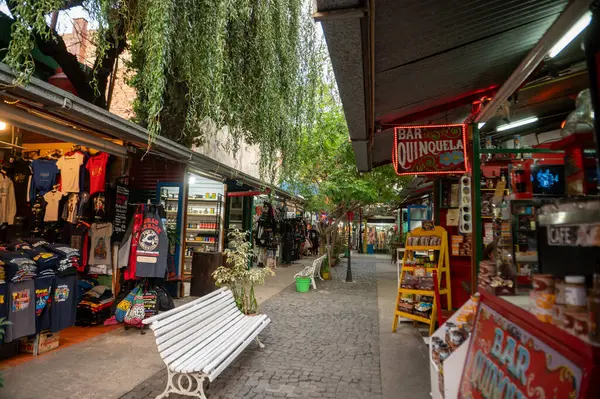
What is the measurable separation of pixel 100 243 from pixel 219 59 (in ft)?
13.1

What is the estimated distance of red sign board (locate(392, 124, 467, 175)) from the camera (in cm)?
449

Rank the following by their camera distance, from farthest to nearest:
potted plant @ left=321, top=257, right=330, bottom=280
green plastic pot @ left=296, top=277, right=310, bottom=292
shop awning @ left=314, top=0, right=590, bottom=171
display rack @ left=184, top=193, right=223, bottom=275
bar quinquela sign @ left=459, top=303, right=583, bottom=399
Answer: potted plant @ left=321, top=257, right=330, bottom=280, display rack @ left=184, top=193, right=223, bottom=275, green plastic pot @ left=296, top=277, right=310, bottom=292, shop awning @ left=314, top=0, right=590, bottom=171, bar quinquela sign @ left=459, top=303, right=583, bottom=399

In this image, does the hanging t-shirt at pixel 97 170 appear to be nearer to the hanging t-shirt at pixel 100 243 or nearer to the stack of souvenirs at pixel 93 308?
the hanging t-shirt at pixel 100 243

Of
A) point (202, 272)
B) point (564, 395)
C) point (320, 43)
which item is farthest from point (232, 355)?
point (320, 43)

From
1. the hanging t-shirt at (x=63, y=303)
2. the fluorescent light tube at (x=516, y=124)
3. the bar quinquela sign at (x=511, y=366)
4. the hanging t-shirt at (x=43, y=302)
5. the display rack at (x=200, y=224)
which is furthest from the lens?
the display rack at (x=200, y=224)

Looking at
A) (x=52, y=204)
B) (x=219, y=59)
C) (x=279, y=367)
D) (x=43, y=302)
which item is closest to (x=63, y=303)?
(x=43, y=302)

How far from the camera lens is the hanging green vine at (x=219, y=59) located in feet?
12.3

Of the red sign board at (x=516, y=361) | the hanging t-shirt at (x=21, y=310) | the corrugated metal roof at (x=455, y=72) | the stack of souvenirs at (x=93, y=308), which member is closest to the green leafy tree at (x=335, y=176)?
the corrugated metal roof at (x=455, y=72)

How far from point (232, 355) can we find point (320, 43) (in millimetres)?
5343

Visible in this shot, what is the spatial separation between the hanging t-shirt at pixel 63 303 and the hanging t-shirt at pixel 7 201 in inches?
72.5

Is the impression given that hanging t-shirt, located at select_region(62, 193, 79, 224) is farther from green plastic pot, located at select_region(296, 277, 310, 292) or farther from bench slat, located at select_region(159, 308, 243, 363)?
green plastic pot, located at select_region(296, 277, 310, 292)

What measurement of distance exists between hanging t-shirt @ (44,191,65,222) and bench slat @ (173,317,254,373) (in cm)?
380

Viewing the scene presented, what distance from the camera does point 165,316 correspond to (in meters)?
3.54

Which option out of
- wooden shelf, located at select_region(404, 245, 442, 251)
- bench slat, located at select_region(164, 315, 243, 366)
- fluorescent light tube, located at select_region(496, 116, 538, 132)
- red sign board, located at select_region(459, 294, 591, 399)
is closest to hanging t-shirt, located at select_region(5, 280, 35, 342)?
bench slat, located at select_region(164, 315, 243, 366)
